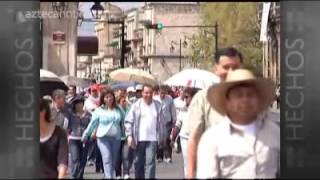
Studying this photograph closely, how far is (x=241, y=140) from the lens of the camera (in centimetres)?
494

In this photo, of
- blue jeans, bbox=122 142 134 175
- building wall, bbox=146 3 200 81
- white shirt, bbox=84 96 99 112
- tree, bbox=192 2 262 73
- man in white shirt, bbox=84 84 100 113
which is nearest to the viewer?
tree, bbox=192 2 262 73

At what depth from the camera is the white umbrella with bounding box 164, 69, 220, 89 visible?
19.4 ft

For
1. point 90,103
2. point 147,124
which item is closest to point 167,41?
point 90,103

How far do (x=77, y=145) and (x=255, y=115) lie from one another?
6314 millimetres

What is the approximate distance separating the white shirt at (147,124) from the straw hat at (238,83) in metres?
2.46

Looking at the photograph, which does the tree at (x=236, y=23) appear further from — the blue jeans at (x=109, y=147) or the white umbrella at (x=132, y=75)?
the white umbrella at (x=132, y=75)

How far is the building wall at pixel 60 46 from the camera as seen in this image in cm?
666

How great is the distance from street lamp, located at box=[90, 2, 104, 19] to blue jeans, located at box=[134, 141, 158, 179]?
3.77 ft

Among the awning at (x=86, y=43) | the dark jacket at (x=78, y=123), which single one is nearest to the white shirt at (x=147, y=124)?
the awning at (x=86, y=43)

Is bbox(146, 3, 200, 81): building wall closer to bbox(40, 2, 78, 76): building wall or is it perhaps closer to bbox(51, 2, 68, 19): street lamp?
bbox(40, 2, 78, 76): building wall

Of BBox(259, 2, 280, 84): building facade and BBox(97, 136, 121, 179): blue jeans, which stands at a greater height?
BBox(259, 2, 280, 84): building facade

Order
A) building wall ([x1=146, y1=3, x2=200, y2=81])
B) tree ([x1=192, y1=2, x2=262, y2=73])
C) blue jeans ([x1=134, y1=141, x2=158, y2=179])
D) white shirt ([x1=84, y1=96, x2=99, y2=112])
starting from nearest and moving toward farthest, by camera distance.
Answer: tree ([x1=192, y1=2, x2=262, y2=73]), blue jeans ([x1=134, y1=141, x2=158, y2=179]), building wall ([x1=146, y1=3, x2=200, y2=81]), white shirt ([x1=84, y1=96, x2=99, y2=112])

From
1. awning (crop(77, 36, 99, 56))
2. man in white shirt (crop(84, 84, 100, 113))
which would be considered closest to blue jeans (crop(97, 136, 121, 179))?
awning (crop(77, 36, 99, 56))

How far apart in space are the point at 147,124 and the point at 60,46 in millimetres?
1092
